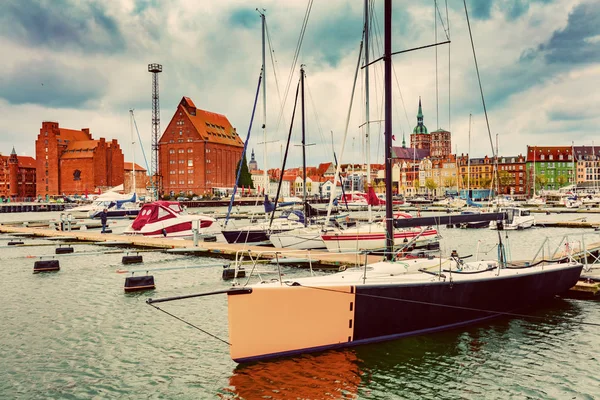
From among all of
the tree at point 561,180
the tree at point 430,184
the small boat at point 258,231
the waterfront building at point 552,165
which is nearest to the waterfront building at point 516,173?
the waterfront building at point 552,165

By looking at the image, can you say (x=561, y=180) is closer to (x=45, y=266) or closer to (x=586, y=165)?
(x=586, y=165)

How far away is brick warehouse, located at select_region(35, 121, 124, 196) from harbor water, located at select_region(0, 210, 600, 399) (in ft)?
444

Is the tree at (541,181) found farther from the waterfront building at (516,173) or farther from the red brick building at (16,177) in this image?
the red brick building at (16,177)

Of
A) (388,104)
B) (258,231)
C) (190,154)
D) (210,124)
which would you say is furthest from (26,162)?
(388,104)

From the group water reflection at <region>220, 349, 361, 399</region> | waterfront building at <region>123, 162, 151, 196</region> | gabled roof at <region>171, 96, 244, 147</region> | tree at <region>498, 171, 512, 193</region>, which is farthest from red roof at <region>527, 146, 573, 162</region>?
water reflection at <region>220, 349, 361, 399</region>

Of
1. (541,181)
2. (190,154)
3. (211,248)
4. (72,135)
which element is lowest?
(211,248)

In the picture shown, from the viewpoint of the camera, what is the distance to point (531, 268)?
15.5 m

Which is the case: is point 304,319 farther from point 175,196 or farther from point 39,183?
point 39,183

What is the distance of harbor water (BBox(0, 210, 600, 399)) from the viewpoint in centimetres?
1026

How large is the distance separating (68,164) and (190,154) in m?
37.9

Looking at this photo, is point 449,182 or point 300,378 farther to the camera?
point 449,182

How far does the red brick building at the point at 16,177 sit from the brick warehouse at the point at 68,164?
1923cm

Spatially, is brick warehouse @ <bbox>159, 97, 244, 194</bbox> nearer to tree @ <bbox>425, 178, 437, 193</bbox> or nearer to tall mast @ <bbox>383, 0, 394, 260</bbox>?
tree @ <bbox>425, 178, 437, 193</bbox>

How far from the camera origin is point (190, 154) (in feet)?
463
